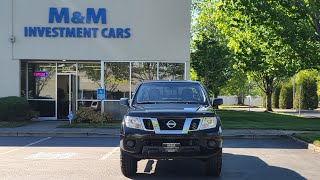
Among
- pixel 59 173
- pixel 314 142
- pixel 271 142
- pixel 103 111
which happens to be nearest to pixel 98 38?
pixel 103 111

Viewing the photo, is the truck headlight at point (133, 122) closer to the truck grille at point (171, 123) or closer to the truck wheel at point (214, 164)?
the truck grille at point (171, 123)

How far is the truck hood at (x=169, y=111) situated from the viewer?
8305 mm

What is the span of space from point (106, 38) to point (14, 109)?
16.9 ft

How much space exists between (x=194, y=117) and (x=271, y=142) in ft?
24.9

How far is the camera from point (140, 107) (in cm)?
896

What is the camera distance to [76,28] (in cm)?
2162

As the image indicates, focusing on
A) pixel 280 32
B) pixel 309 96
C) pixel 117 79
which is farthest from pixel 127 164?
pixel 309 96

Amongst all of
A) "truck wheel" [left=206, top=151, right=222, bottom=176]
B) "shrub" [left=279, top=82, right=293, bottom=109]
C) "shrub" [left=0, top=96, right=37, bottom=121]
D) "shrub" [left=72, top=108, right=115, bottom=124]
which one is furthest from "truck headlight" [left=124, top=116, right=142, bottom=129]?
"shrub" [left=279, top=82, right=293, bottom=109]

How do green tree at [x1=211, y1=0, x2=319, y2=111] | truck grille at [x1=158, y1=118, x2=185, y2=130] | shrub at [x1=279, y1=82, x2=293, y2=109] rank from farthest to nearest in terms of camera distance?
shrub at [x1=279, y1=82, x2=293, y2=109], green tree at [x1=211, y1=0, x2=319, y2=111], truck grille at [x1=158, y1=118, x2=185, y2=130]

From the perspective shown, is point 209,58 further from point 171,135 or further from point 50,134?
point 171,135

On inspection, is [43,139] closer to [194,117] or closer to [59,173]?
[59,173]

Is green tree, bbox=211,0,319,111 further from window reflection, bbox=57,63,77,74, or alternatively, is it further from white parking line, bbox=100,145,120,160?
window reflection, bbox=57,63,77,74

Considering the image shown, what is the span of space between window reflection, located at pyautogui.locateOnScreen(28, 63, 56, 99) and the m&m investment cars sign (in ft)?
6.02

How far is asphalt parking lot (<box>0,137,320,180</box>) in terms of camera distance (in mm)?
9094
